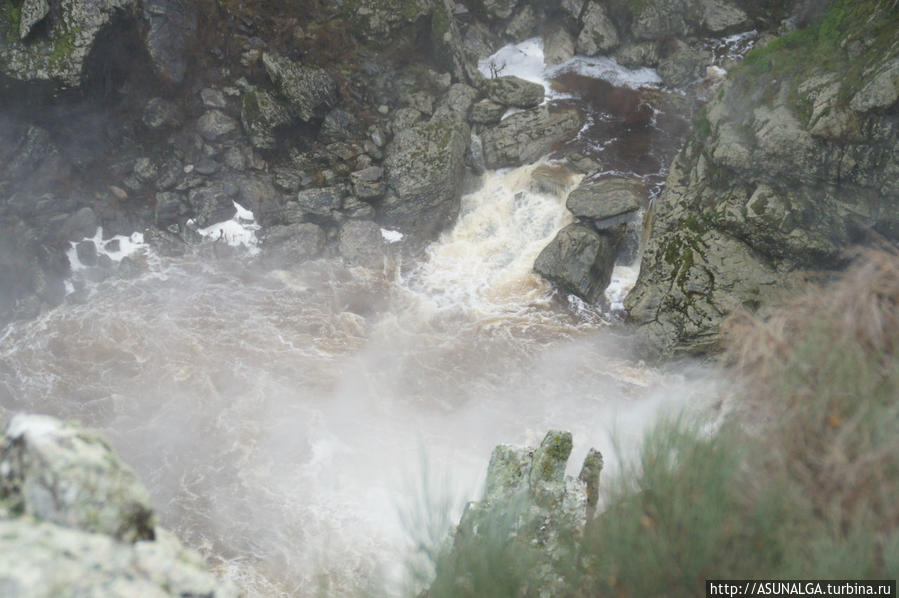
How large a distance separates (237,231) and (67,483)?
1716 cm

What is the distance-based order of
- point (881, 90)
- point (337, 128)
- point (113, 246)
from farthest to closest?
1. point (337, 128)
2. point (113, 246)
3. point (881, 90)

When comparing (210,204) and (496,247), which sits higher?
(210,204)

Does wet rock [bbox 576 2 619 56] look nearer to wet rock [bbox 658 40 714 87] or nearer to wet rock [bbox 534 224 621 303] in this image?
wet rock [bbox 658 40 714 87]

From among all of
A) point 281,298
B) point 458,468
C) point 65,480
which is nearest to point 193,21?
point 281,298

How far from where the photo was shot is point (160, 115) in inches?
735

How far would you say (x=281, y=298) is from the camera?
16906 millimetres

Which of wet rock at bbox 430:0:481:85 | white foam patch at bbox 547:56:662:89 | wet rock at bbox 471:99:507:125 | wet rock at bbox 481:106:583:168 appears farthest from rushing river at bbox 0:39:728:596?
white foam patch at bbox 547:56:662:89

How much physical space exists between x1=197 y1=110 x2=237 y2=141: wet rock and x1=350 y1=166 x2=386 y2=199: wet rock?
4704mm

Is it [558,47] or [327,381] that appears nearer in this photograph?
[327,381]

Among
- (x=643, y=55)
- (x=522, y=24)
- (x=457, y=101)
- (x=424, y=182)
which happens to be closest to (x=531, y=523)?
(x=424, y=182)

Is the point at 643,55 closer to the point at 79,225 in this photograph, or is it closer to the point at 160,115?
the point at 160,115

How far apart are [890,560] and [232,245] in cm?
1835

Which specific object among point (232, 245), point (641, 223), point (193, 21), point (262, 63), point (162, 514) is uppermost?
point (193, 21)

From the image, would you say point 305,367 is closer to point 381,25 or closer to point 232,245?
point 232,245
